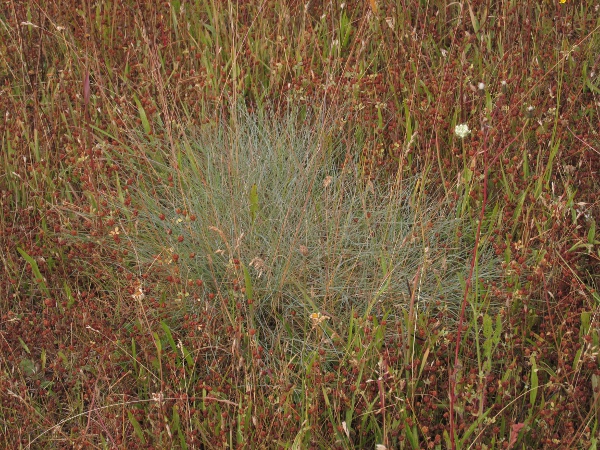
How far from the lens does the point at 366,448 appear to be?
6.49 feet

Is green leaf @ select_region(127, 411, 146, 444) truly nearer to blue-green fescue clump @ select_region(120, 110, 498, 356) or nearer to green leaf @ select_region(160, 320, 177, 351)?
green leaf @ select_region(160, 320, 177, 351)

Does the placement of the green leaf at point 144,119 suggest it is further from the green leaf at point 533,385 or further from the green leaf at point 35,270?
the green leaf at point 533,385

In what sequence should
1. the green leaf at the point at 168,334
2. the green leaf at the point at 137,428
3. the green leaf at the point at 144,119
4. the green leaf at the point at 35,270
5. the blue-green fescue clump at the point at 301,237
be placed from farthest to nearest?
the green leaf at the point at 144,119 < the green leaf at the point at 35,270 < the blue-green fescue clump at the point at 301,237 < the green leaf at the point at 168,334 < the green leaf at the point at 137,428

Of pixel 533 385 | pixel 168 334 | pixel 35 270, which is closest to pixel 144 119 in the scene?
pixel 35 270

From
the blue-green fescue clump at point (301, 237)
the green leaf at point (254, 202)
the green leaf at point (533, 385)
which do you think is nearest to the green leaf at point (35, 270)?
the blue-green fescue clump at point (301, 237)

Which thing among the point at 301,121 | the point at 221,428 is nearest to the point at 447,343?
the point at 221,428

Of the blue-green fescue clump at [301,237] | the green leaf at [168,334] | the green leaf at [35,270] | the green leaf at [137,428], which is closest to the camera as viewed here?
the green leaf at [137,428]

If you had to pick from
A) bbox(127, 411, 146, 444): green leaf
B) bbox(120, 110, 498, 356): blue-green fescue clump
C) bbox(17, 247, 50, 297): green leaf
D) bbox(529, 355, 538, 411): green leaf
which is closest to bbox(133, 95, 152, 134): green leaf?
bbox(120, 110, 498, 356): blue-green fescue clump

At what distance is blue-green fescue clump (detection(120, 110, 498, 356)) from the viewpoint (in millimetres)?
2266

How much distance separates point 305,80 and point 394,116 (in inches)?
14.4

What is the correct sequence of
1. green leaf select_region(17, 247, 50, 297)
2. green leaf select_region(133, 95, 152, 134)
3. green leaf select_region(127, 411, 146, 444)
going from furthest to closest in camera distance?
green leaf select_region(133, 95, 152, 134) < green leaf select_region(17, 247, 50, 297) < green leaf select_region(127, 411, 146, 444)

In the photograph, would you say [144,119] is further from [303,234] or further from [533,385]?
[533,385]

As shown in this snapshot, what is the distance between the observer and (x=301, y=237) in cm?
241

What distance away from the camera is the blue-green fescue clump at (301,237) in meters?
2.27
